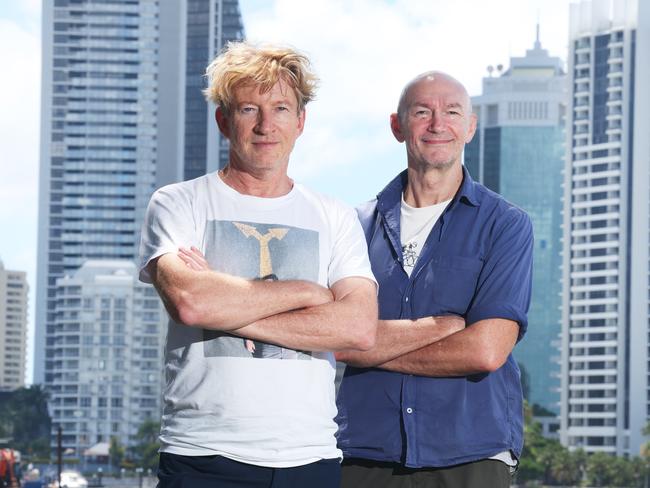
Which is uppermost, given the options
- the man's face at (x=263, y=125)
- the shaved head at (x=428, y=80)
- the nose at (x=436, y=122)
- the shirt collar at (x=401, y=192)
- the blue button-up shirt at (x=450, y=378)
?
the shaved head at (x=428, y=80)

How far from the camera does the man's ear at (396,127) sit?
366cm

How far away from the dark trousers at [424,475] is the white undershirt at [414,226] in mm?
474

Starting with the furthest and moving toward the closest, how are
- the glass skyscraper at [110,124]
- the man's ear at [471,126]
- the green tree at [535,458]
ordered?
the glass skyscraper at [110,124]
the green tree at [535,458]
the man's ear at [471,126]

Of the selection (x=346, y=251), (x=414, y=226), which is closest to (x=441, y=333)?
(x=414, y=226)

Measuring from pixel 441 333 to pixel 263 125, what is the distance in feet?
2.32

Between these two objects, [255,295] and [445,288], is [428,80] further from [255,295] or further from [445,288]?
[255,295]

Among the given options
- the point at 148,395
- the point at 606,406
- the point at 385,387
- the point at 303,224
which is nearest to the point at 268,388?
the point at 303,224

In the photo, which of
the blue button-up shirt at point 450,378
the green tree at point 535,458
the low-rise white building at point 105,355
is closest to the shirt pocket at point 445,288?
the blue button-up shirt at point 450,378

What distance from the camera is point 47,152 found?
118875mm

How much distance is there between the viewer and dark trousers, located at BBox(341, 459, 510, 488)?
3395 mm

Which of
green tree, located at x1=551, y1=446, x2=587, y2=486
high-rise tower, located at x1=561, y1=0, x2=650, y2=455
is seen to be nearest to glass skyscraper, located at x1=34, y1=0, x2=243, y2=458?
high-rise tower, located at x1=561, y1=0, x2=650, y2=455

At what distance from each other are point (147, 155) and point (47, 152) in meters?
8.17

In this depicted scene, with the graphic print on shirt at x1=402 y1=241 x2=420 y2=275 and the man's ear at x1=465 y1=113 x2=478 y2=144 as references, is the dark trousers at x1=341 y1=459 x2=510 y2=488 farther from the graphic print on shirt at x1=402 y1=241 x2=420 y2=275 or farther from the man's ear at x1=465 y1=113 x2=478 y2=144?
the man's ear at x1=465 y1=113 x2=478 y2=144

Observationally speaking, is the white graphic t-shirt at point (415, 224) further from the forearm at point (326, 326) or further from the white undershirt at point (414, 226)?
the forearm at point (326, 326)
